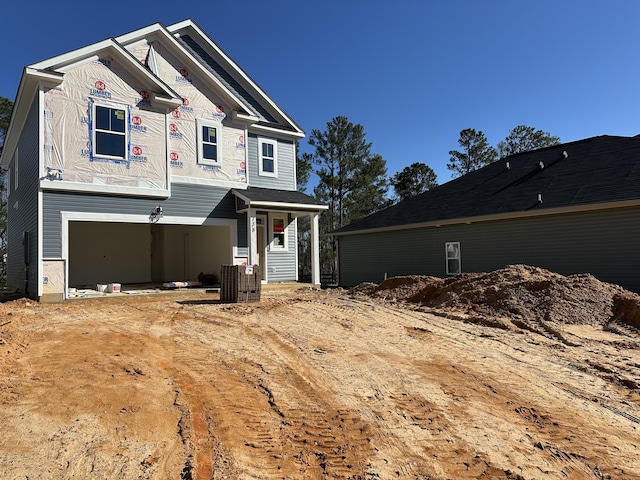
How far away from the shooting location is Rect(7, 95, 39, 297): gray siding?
1306 centimetres

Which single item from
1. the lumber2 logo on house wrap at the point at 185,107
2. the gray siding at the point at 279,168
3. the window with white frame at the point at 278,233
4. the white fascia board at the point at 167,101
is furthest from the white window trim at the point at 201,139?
the window with white frame at the point at 278,233

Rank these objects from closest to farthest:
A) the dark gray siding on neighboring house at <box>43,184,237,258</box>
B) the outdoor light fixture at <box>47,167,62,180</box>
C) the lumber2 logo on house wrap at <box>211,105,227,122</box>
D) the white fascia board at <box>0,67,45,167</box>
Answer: the white fascia board at <box>0,67,45,167</box> < the outdoor light fixture at <box>47,167,62,180</box> < the dark gray siding on neighboring house at <box>43,184,237,258</box> < the lumber2 logo on house wrap at <box>211,105,227,122</box>

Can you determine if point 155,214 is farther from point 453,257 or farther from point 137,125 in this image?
point 453,257

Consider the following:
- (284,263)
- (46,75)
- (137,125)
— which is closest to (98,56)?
(46,75)

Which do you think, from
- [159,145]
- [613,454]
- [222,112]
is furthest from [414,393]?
[222,112]

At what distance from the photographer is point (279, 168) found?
18141mm

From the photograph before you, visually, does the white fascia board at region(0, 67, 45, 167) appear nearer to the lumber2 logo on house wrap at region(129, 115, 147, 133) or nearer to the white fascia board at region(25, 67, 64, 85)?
the white fascia board at region(25, 67, 64, 85)

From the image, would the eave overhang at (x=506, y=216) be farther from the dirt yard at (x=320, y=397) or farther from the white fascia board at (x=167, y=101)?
the white fascia board at (x=167, y=101)

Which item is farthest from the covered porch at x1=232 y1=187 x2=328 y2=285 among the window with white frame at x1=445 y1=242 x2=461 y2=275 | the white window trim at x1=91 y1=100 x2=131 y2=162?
the window with white frame at x1=445 y1=242 x2=461 y2=275

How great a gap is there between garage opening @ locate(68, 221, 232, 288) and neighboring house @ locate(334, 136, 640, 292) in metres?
7.28

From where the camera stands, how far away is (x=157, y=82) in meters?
14.1

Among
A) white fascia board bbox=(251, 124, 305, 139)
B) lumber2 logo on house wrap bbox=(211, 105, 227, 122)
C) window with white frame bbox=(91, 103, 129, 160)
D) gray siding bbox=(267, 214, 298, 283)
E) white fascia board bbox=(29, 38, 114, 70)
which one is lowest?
gray siding bbox=(267, 214, 298, 283)

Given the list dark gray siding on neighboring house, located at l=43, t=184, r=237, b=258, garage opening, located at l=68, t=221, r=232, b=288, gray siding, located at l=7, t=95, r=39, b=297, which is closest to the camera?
dark gray siding on neighboring house, located at l=43, t=184, r=237, b=258

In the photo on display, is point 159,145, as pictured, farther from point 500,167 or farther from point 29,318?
point 500,167
